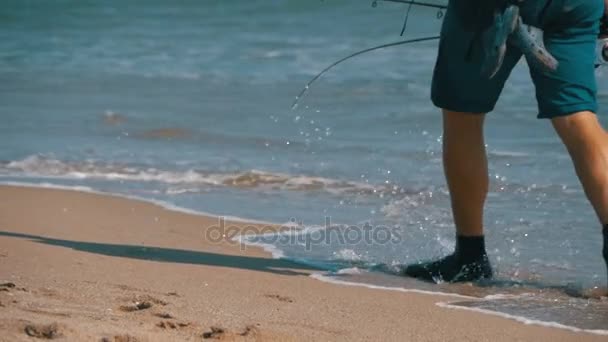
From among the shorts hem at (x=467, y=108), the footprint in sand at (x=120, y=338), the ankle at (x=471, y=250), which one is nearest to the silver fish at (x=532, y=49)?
the shorts hem at (x=467, y=108)

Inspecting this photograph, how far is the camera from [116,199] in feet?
20.7

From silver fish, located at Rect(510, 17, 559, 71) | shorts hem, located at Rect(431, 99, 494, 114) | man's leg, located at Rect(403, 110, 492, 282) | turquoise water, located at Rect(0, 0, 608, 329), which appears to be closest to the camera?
silver fish, located at Rect(510, 17, 559, 71)

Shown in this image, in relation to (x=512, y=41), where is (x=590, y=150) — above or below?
below

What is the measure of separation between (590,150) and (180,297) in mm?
1431

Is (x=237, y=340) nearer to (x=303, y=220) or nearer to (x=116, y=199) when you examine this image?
(x=303, y=220)

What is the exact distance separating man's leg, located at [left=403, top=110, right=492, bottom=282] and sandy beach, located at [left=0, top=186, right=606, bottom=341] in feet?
0.96

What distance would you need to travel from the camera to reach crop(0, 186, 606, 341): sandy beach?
3.74m

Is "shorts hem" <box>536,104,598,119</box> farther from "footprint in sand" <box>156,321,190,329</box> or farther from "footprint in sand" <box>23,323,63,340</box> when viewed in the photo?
"footprint in sand" <box>23,323,63,340</box>

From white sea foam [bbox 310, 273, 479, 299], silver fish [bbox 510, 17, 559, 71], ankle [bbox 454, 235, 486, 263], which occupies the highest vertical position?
silver fish [bbox 510, 17, 559, 71]

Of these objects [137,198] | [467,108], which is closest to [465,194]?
[467,108]

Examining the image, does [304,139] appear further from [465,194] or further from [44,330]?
[44,330]

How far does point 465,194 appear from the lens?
15.5ft

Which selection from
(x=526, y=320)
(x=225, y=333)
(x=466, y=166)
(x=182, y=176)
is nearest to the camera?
(x=225, y=333)

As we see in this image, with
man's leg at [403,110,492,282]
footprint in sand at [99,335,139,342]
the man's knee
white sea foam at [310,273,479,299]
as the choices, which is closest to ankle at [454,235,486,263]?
man's leg at [403,110,492,282]
